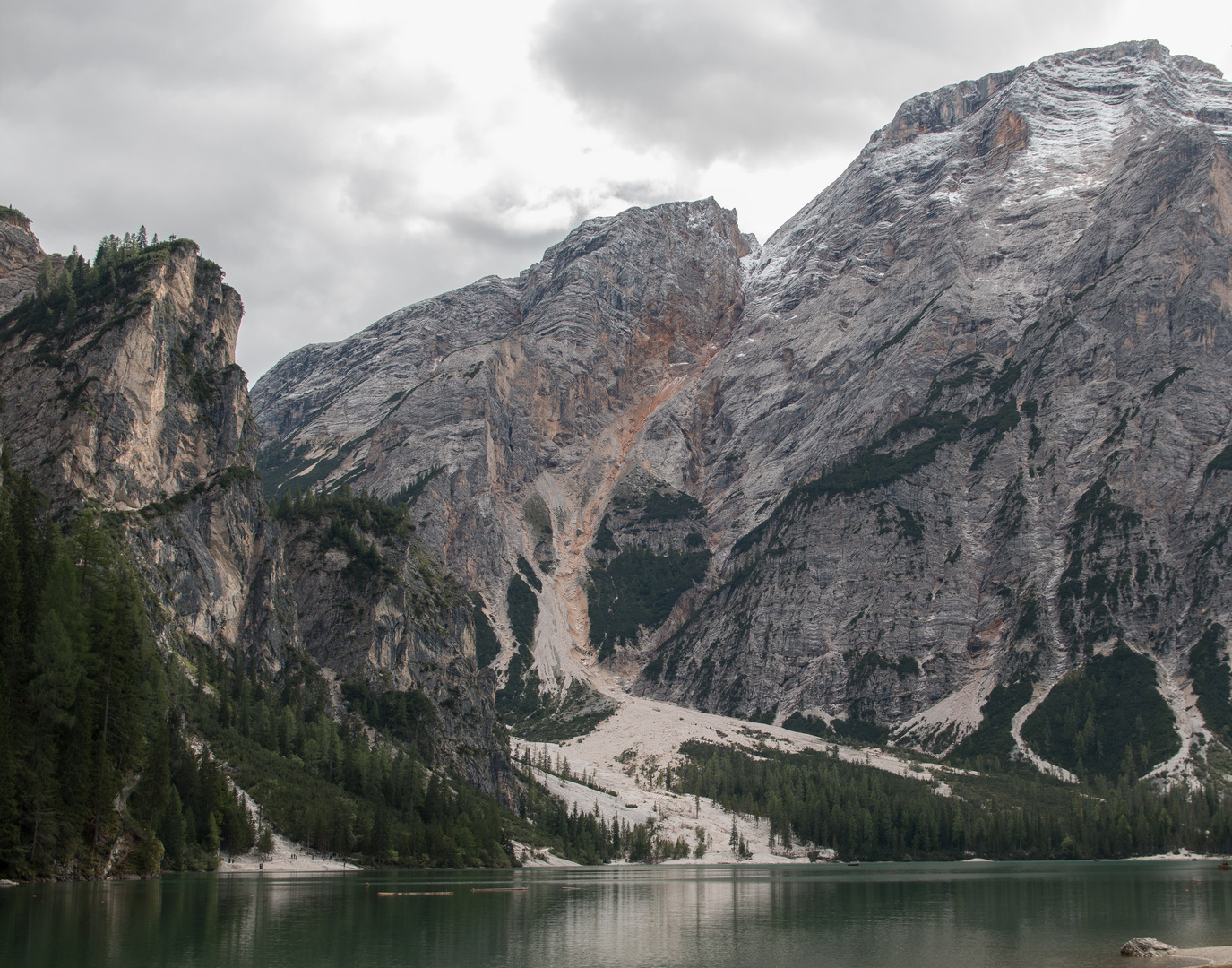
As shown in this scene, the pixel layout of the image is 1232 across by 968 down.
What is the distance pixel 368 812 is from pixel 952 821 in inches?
4620

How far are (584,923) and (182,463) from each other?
11245cm

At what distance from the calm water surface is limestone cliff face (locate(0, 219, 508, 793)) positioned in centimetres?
5671

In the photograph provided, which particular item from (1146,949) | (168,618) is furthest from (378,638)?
(1146,949)

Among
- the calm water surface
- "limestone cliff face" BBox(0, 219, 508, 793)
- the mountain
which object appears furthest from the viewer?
"limestone cliff face" BBox(0, 219, 508, 793)

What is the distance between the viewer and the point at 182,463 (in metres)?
160

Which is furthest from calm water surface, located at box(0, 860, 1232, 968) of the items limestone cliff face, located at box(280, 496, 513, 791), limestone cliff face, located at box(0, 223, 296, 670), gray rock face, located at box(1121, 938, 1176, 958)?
limestone cliff face, located at box(280, 496, 513, 791)

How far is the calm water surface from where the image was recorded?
51281 millimetres

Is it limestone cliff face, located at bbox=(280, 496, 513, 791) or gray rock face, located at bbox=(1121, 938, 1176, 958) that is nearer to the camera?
gray rock face, located at bbox=(1121, 938, 1176, 958)

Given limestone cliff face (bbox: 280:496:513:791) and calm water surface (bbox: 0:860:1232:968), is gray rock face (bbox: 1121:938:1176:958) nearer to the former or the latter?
calm water surface (bbox: 0:860:1232:968)

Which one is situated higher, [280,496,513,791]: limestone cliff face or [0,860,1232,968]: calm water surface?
[280,496,513,791]: limestone cliff face

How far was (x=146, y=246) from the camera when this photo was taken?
575 feet

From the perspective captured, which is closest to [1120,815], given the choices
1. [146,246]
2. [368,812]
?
[368,812]

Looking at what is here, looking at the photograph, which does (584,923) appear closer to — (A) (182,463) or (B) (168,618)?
(B) (168,618)

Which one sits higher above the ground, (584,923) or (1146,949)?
(1146,949)
